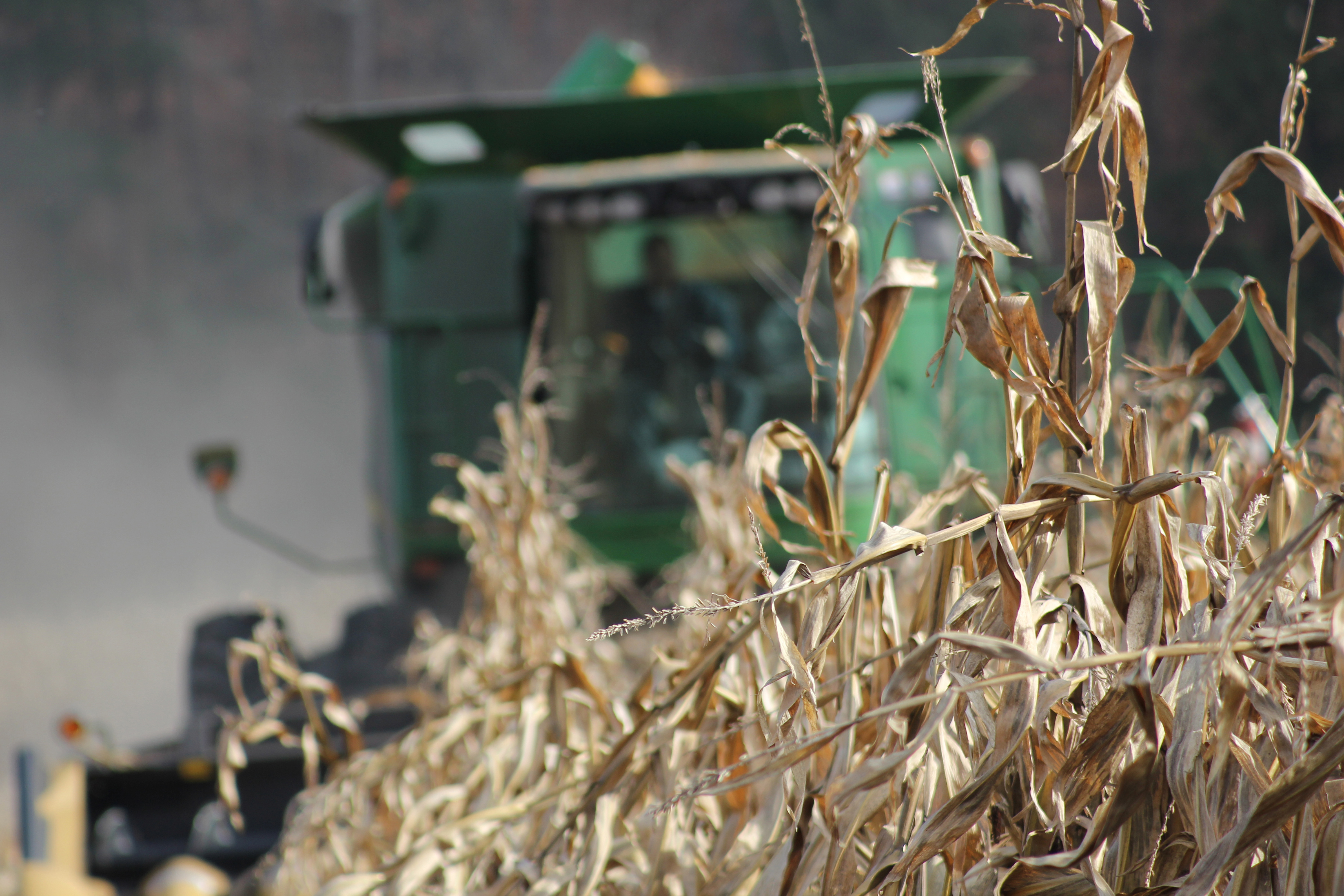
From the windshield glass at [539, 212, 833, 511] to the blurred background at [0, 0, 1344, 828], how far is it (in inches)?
465

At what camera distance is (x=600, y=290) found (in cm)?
448

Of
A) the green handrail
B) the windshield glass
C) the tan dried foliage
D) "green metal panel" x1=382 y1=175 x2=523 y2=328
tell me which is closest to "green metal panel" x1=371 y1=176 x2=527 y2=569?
"green metal panel" x1=382 y1=175 x2=523 y2=328

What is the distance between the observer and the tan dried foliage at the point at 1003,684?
76 cm

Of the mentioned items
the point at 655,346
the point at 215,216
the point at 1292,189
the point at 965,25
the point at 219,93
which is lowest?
the point at 655,346

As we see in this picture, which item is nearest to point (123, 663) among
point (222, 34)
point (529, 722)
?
point (222, 34)

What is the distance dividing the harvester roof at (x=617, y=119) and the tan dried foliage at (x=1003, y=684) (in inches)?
120

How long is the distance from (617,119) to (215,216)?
1743 centimetres

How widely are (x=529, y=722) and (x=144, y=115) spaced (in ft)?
67.6

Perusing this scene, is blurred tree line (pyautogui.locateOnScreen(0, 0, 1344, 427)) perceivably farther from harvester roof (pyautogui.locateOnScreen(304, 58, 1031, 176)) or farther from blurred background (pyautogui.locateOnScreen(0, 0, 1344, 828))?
harvester roof (pyautogui.locateOnScreen(304, 58, 1031, 176))

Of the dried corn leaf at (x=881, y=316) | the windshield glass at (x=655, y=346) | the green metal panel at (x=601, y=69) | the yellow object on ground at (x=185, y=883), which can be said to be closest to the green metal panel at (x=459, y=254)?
the windshield glass at (x=655, y=346)

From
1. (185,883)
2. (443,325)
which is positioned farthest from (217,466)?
(185,883)

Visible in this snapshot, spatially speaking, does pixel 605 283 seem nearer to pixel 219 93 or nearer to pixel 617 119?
pixel 617 119

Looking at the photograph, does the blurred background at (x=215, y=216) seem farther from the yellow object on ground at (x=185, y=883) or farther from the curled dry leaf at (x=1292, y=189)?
the curled dry leaf at (x=1292, y=189)

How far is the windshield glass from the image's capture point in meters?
4.40
